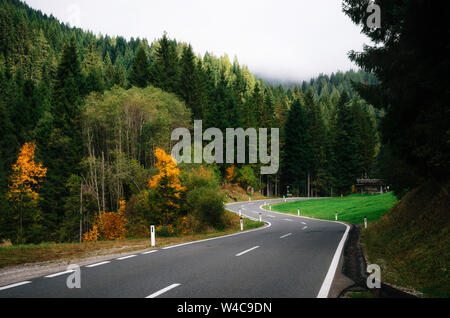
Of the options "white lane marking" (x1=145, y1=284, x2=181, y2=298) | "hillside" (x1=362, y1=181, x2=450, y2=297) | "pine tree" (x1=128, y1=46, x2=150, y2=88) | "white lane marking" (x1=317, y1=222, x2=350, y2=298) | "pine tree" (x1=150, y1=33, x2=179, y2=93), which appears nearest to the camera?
"white lane marking" (x1=145, y1=284, x2=181, y2=298)

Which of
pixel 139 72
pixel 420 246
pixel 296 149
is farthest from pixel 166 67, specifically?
pixel 420 246

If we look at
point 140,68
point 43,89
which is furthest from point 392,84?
point 43,89

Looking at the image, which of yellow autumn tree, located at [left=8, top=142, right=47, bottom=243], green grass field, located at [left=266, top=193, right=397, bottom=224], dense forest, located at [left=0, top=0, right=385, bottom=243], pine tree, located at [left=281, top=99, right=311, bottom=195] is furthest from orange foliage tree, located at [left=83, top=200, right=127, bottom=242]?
pine tree, located at [left=281, top=99, right=311, bottom=195]

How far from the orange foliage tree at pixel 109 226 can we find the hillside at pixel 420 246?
22.7 m

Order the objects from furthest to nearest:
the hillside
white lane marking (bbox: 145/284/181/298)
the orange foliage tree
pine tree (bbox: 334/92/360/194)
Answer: pine tree (bbox: 334/92/360/194) < the orange foliage tree < the hillside < white lane marking (bbox: 145/284/181/298)

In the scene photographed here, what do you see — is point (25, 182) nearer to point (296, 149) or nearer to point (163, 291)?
point (163, 291)

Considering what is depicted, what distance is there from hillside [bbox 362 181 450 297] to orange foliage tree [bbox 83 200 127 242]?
2274 centimetres

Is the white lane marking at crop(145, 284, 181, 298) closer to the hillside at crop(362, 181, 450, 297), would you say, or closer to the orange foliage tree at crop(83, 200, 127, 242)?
the hillside at crop(362, 181, 450, 297)

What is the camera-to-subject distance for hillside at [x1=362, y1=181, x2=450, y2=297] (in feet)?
20.4

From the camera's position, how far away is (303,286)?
5469 millimetres

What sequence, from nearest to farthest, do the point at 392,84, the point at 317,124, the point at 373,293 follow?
the point at 373,293 → the point at 392,84 → the point at 317,124

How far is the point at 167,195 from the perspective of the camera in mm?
22234

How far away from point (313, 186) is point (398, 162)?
61.3m

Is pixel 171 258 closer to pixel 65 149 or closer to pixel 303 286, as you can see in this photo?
pixel 303 286
